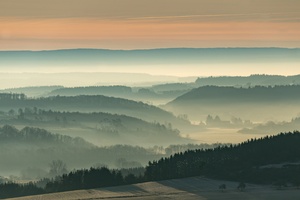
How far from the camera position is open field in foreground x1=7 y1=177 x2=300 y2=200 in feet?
526

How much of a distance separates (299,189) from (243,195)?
39.5 ft

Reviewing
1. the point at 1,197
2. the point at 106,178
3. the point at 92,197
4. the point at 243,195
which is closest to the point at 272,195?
the point at 243,195

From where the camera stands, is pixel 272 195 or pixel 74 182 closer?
pixel 272 195

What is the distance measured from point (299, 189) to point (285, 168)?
26462 millimetres

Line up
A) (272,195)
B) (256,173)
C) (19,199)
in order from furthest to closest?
(256,173) → (19,199) → (272,195)

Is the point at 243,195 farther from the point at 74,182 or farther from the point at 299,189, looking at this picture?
the point at 74,182

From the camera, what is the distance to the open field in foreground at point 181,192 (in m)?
160

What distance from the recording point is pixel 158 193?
166500 mm

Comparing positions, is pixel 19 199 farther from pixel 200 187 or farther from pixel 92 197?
pixel 200 187

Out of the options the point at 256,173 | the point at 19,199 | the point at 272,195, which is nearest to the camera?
the point at 272,195

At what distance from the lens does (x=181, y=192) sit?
167000mm

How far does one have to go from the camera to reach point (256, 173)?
189 metres

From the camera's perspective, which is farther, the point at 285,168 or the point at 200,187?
the point at 285,168

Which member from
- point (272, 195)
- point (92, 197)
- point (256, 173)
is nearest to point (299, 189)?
point (272, 195)
